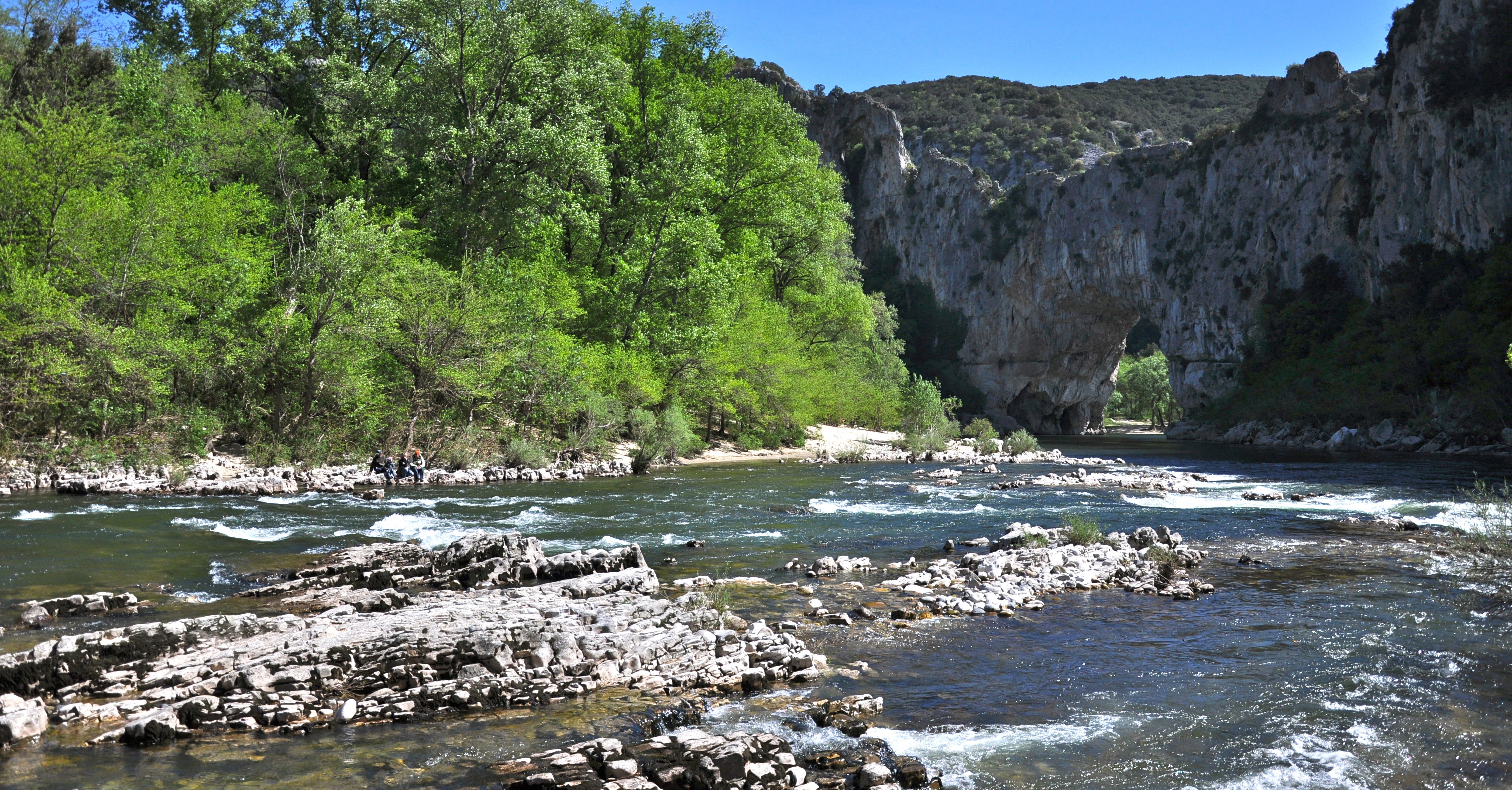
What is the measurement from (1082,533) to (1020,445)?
25513 millimetres

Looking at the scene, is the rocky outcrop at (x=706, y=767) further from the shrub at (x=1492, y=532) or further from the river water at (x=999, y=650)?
the shrub at (x=1492, y=532)

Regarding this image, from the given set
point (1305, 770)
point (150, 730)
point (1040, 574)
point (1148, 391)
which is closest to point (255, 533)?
point (150, 730)

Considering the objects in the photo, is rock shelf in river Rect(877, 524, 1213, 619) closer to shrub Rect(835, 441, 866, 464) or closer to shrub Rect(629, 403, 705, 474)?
shrub Rect(629, 403, 705, 474)

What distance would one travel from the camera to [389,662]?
6527mm

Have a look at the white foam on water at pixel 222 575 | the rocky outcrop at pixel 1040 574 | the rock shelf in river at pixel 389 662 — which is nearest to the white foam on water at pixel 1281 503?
the rocky outcrop at pixel 1040 574

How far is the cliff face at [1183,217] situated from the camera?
47000mm

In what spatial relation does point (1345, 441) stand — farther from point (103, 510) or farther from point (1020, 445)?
point (103, 510)

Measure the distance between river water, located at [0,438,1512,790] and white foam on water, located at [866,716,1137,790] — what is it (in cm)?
2

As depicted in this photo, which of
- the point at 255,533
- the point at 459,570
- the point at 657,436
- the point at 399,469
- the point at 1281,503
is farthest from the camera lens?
the point at 657,436

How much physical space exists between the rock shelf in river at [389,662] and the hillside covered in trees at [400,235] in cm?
1609

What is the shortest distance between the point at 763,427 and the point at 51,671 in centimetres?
3000

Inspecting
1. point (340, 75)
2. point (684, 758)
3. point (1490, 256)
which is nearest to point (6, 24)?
point (340, 75)

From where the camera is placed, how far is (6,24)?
33250mm

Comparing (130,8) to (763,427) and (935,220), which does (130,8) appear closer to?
(763,427)
